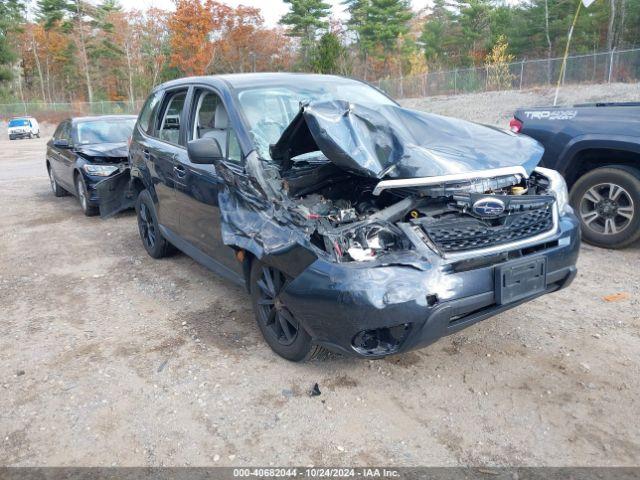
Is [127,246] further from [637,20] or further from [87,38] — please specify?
[87,38]

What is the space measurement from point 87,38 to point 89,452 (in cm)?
6212

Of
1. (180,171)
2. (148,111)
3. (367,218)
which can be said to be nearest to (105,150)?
(148,111)

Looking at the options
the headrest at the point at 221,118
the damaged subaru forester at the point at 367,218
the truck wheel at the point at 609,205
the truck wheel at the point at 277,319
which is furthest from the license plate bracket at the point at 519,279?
the truck wheel at the point at 609,205

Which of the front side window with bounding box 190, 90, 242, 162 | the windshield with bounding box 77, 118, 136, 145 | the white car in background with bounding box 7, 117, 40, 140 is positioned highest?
the front side window with bounding box 190, 90, 242, 162

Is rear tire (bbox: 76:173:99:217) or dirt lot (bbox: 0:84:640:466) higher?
rear tire (bbox: 76:173:99:217)

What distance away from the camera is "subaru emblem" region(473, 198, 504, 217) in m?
3.01

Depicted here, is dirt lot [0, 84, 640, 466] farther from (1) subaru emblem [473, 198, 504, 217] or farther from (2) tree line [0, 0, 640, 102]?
(2) tree line [0, 0, 640, 102]

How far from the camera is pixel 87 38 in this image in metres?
55.7

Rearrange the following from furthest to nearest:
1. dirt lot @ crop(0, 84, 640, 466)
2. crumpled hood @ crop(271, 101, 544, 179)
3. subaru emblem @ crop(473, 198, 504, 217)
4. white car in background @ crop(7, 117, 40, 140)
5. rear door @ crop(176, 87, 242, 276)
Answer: white car in background @ crop(7, 117, 40, 140), rear door @ crop(176, 87, 242, 276), crumpled hood @ crop(271, 101, 544, 179), subaru emblem @ crop(473, 198, 504, 217), dirt lot @ crop(0, 84, 640, 466)

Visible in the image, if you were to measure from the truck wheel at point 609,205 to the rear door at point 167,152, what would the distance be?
4.00m

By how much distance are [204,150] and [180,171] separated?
96 centimetres

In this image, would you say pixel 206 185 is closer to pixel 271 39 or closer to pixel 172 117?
pixel 172 117

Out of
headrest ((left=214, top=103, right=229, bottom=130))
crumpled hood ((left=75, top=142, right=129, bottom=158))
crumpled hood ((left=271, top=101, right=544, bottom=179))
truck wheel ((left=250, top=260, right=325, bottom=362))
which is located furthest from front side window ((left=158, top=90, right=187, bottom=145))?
crumpled hood ((left=75, top=142, right=129, bottom=158))

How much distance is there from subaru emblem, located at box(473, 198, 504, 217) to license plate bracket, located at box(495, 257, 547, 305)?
11.9 inches
